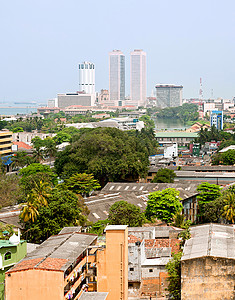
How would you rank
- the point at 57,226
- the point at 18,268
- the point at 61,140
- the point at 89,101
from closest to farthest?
the point at 18,268 → the point at 57,226 → the point at 61,140 → the point at 89,101

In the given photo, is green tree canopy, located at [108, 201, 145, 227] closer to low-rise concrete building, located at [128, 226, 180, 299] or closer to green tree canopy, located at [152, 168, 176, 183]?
low-rise concrete building, located at [128, 226, 180, 299]

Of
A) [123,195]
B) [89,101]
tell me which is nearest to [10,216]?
[123,195]

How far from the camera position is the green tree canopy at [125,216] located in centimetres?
2258

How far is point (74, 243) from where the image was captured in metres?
15.1

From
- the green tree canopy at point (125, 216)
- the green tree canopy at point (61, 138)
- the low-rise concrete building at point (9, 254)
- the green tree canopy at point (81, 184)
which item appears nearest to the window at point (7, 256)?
the low-rise concrete building at point (9, 254)

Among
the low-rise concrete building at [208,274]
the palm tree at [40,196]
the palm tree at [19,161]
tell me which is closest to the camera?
the low-rise concrete building at [208,274]

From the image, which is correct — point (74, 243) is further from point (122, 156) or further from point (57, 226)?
point (122, 156)

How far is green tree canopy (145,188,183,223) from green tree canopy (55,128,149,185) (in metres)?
9.28

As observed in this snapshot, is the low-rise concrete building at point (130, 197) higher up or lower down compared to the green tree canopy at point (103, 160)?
lower down

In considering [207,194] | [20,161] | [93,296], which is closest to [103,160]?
[207,194]

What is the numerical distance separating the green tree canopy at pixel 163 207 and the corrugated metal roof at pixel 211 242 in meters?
7.24

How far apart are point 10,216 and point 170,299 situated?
409 inches

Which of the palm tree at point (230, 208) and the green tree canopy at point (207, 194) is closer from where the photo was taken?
the palm tree at point (230, 208)

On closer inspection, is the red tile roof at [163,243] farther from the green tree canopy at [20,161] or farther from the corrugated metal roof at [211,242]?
the green tree canopy at [20,161]
